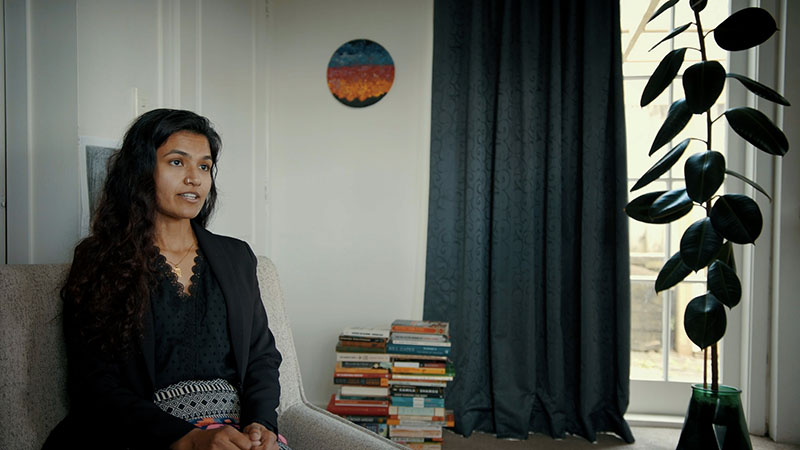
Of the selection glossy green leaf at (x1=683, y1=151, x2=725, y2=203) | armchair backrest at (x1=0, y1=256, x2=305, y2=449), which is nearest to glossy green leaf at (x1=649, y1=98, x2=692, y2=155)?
glossy green leaf at (x1=683, y1=151, x2=725, y2=203)

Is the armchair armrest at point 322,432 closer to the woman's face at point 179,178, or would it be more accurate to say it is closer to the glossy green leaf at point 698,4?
the woman's face at point 179,178

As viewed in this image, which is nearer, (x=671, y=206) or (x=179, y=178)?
(x=179, y=178)

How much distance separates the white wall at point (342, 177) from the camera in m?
2.99

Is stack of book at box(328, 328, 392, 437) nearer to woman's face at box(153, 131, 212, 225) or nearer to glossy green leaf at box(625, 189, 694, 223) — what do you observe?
glossy green leaf at box(625, 189, 694, 223)

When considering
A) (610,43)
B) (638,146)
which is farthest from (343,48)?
(638,146)

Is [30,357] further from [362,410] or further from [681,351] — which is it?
[681,351]

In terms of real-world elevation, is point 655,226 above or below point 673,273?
above

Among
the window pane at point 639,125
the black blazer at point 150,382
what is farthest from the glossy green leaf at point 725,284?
the black blazer at point 150,382

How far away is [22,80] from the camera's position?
1.56 meters

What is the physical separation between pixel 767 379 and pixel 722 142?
45.3 inches

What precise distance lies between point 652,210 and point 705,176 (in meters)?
0.24

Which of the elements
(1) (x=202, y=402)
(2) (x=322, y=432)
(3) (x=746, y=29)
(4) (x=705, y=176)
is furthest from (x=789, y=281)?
(1) (x=202, y=402)

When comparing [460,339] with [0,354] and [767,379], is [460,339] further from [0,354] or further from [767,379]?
[0,354]

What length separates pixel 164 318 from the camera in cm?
128
